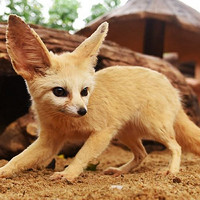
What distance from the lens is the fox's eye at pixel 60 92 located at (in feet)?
7.47

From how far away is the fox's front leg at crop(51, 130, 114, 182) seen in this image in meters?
2.38

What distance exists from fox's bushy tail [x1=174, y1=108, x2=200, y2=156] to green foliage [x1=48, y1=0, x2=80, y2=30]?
1.71 meters

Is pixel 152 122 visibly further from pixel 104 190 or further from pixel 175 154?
pixel 104 190

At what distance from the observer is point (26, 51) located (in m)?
2.36

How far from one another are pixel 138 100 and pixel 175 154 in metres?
0.59

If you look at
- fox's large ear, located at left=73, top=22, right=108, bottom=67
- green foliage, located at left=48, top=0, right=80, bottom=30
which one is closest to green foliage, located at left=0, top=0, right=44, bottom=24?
green foliage, located at left=48, top=0, right=80, bottom=30

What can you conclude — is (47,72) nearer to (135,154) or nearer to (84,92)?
(84,92)

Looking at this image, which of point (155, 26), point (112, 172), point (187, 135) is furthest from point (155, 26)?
point (112, 172)

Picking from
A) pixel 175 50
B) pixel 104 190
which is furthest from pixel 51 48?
pixel 175 50

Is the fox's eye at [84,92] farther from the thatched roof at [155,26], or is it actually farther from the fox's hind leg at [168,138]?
the thatched roof at [155,26]

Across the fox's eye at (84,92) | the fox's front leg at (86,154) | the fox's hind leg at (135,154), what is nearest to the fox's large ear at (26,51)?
the fox's eye at (84,92)

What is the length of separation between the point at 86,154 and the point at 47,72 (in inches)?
28.3

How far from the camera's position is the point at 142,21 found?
5316 mm

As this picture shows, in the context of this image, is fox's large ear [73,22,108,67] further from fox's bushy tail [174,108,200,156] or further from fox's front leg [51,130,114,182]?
fox's bushy tail [174,108,200,156]
